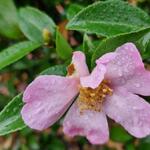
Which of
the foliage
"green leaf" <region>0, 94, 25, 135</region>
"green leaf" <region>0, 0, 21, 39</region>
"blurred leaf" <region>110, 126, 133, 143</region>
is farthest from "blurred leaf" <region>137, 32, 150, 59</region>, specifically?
"blurred leaf" <region>110, 126, 133, 143</region>

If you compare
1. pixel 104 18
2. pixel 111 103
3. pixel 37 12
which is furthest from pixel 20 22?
pixel 111 103

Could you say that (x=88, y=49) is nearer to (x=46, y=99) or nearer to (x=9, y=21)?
(x=46, y=99)

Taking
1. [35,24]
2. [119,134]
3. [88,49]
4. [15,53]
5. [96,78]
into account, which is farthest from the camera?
[119,134]

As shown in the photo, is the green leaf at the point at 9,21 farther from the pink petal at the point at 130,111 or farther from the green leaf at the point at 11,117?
the pink petal at the point at 130,111

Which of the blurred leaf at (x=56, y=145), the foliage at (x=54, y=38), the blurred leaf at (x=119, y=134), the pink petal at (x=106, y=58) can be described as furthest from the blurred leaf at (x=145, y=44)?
the blurred leaf at (x=56, y=145)

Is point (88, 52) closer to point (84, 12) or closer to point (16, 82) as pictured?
point (84, 12)

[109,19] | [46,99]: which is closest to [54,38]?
[109,19]
